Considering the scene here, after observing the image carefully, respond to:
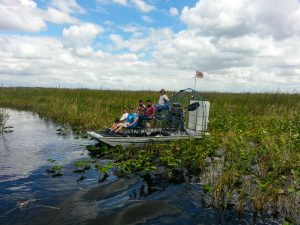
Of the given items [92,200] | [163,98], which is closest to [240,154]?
[92,200]

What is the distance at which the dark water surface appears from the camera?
6.75 meters

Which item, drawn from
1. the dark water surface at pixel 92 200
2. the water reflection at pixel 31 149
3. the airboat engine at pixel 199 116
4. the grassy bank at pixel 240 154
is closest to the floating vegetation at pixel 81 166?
the dark water surface at pixel 92 200

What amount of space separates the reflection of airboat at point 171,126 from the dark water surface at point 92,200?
215cm

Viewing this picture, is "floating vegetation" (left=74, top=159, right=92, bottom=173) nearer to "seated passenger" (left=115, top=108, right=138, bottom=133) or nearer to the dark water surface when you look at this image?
the dark water surface

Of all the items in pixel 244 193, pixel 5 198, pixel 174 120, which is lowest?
pixel 5 198

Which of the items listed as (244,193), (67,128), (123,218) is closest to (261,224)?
(244,193)

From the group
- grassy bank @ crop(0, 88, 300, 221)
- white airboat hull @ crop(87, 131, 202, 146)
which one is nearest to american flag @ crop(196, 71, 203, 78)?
grassy bank @ crop(0, 88, 300, 221)

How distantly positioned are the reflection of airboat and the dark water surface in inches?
84.8

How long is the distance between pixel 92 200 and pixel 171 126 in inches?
254

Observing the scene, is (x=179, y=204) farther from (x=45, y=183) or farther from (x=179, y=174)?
(x=45, y=183)

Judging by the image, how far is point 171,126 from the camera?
44.4 feet

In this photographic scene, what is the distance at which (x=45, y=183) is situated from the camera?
8.89 m

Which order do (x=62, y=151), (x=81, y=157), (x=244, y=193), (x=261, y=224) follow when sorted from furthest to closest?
(x=62, y=151)
(x=81, y=157)
(x=244, y=193)
(x=261, y=224)

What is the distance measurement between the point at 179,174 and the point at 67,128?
393 inches
